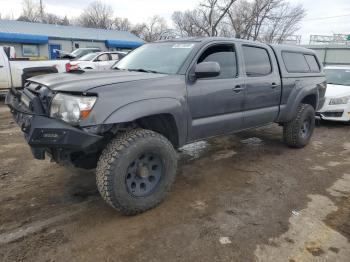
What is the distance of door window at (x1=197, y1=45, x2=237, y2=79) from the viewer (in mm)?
3992

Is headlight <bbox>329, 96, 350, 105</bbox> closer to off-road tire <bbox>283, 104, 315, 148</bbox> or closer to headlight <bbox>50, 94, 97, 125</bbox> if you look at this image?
off-road tire <bbox>283, 104, 315, 148</bbox>

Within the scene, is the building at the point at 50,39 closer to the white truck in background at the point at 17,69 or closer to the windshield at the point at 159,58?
the white truck in background at the point at 17,69

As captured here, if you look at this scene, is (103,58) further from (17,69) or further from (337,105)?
(337,105)

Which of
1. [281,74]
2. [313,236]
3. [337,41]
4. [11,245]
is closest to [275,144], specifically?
[281,74]

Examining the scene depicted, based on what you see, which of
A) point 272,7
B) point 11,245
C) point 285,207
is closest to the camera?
point 11,245

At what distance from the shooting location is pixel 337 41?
3841 centimetres

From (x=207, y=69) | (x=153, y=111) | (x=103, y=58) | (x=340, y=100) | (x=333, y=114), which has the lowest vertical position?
(x=333, y=114)

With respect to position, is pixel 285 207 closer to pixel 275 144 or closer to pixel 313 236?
pixel 313 236

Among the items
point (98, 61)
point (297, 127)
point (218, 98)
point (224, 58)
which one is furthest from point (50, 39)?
point (218, 98)

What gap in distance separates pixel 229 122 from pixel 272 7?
1427 inches

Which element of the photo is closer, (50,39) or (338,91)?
(338,91)

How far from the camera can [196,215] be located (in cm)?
332

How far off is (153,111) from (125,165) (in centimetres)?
60

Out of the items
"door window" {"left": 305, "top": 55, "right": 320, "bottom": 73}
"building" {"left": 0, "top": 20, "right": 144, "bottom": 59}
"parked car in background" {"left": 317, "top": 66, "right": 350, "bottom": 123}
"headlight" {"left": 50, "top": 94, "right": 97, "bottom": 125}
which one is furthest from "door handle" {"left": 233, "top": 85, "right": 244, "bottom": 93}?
"building" {"left": 0, "top": 20, "right": 144, "bottom": 59}
